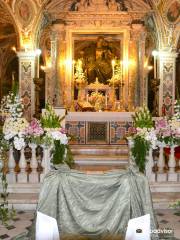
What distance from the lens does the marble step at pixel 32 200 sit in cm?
742

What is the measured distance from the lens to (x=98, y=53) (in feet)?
44.4

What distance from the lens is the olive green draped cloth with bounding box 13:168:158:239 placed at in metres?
5.32

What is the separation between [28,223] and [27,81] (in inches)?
304

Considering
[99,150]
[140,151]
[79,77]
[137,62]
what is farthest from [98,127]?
[140,151]

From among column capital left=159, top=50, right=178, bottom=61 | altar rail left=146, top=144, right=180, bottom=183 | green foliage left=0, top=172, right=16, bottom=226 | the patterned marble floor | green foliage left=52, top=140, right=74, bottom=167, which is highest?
column capital left=159, top=50, right=178, bottom=61

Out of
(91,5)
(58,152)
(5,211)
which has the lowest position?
(5,211)

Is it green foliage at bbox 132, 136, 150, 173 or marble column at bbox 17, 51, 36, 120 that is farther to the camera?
marble column at bbox 17, 51, 36, 120

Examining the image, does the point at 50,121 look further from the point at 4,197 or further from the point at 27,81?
the point at 27,81

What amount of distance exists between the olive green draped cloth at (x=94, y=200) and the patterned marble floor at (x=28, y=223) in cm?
73

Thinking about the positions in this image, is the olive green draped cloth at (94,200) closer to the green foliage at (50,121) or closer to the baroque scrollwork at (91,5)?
the green foliage at (50,121)

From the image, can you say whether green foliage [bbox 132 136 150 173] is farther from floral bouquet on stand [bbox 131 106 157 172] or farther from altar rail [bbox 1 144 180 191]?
altar rail [bbox 1 144 180 191]

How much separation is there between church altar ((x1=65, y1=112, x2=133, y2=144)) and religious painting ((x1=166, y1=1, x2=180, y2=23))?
158 inches

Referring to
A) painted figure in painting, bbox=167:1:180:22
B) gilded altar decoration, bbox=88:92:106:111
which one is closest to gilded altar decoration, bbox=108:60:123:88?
gilded altar decoration, bbox=88:92:106:111

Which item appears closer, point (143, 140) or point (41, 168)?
point (143, 140)
